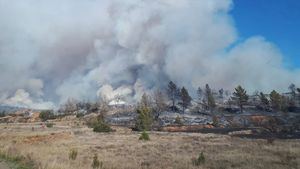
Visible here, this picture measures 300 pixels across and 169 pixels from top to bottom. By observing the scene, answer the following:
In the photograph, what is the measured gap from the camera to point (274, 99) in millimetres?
172625

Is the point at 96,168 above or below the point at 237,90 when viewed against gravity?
below

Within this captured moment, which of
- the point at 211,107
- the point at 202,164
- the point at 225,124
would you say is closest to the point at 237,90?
the point at 211,107

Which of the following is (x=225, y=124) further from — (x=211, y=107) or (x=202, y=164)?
(x=202, y=164)

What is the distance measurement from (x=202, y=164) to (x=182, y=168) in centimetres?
252

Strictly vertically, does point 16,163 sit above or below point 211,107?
below

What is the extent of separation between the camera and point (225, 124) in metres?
144

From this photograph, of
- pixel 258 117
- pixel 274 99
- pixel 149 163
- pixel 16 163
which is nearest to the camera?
pixel 16 163

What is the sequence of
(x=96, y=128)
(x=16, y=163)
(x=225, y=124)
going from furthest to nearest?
(x=225, y=124)
(x=96, y=128)
(x=16, y=163)

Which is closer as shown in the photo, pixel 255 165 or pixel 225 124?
pixel 255 165

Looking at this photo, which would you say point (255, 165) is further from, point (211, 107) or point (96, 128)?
point (211, 107)

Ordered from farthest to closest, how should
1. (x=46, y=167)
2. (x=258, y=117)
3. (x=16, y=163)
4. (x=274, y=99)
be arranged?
1. (x=274, y=99)
2. (x=258, y=117)
3. (x=16, y=163)
4. (x=46, y=167)

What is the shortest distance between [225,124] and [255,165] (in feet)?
398

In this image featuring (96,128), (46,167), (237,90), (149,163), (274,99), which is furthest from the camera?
(237,90)

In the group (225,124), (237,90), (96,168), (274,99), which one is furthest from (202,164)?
(237,90)
